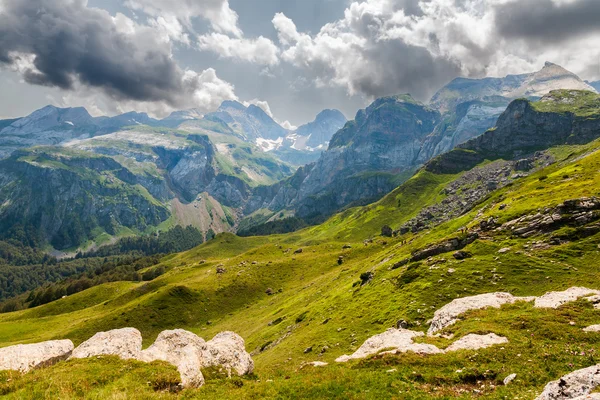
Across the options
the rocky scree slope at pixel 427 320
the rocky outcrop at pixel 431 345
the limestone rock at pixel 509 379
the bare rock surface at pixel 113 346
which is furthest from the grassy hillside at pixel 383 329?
the bare rock surface at pixel 113 346

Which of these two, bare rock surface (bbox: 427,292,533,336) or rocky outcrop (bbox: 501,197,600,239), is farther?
rocky outcrop (bbox: 501,197,600,239)

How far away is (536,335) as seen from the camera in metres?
25.2

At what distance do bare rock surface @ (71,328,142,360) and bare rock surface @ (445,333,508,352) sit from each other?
29035 millimetres

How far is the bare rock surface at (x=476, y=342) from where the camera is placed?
83.0 feet

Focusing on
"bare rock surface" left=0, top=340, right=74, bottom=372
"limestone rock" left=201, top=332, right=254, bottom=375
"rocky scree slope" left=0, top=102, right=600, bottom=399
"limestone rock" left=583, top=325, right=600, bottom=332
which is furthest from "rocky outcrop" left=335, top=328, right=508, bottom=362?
"bare rock surface" left=0, top=340, right=74, bottom=372

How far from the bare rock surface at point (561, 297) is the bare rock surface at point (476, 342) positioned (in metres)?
10.3

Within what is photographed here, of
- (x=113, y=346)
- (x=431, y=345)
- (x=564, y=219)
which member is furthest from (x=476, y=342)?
(x=564, y=219)

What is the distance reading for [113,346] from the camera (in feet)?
91.2

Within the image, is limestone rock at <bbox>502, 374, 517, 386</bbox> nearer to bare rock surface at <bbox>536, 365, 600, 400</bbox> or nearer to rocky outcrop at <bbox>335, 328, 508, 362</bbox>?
bare rock surface at <bbox>536, 365, 600, 400</bbox>

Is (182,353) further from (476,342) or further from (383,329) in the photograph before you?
(383,329)

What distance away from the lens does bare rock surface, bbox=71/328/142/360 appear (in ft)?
87.7

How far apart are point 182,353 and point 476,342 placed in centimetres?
2728

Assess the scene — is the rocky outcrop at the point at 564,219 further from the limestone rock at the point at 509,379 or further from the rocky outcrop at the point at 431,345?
the limestone rock at the point at 509,379

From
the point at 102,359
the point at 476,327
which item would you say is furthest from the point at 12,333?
the point at 476,327
